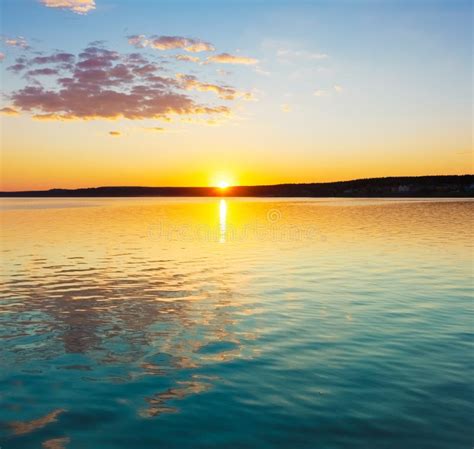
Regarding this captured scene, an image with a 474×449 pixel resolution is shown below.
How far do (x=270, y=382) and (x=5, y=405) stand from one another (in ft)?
18.9

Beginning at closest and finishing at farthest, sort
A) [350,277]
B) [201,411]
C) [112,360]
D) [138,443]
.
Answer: [138,443] < [201,411] < [112,360] < [350,277]

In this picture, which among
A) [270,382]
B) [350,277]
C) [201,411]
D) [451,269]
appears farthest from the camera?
[451,269]

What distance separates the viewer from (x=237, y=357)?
44.5 ft

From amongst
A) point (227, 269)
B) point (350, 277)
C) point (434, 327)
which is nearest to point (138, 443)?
point (434, 327)

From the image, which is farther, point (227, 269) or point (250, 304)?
point (227, 269)

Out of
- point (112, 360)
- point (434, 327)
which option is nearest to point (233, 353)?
point (112, 360)

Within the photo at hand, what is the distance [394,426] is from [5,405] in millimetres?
7903

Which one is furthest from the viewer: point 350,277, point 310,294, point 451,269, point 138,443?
point 451,269

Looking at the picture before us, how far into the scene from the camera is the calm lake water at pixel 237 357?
9.50 metres

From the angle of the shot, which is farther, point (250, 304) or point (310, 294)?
point (310, 294)

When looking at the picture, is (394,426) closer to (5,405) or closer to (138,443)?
(138,443)

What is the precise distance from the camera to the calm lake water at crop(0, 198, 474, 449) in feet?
31.2

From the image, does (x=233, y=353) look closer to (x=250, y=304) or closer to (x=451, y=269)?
(x=250, y=304)

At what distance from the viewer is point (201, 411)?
10.3 m
